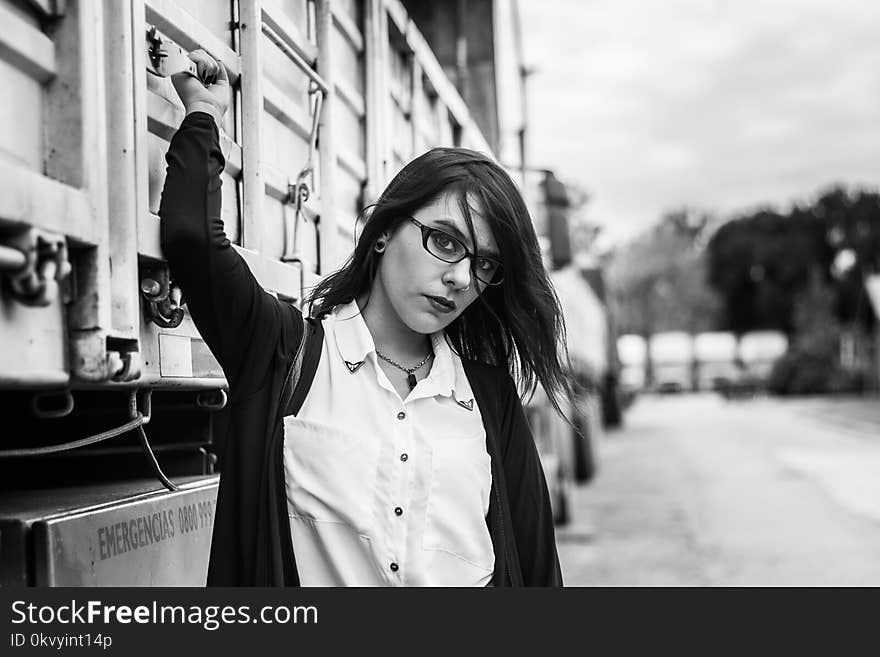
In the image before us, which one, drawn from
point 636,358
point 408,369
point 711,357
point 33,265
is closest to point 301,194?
point 408,369

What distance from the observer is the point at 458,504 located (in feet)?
6.21

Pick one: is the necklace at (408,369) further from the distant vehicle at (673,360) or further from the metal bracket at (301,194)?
the distant vehicle at (673,360)

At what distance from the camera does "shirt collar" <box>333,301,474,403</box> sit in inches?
77.1

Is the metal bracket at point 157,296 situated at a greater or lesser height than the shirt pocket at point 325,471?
greater

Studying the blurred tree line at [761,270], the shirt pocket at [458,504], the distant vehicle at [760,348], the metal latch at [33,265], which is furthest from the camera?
the blurred tree line at [761,270]

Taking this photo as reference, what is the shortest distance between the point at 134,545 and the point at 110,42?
100 centimetres

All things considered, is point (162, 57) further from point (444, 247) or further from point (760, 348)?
point (760, 348)

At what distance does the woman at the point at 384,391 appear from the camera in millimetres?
1800

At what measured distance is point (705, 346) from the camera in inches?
2157

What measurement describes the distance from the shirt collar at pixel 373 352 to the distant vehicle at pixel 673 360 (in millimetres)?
51689

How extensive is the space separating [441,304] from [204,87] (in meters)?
0.62

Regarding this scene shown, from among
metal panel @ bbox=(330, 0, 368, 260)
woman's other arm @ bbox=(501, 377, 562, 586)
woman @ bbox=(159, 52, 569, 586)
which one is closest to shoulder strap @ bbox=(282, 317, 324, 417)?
woman @ bbox=(159, 52, 569, 586)

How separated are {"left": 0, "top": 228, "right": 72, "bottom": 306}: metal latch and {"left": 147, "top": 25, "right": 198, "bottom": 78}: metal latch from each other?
1.94 ft

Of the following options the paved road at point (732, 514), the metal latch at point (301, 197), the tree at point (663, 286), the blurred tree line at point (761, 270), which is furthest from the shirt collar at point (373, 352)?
the tree at point (663, 286)
